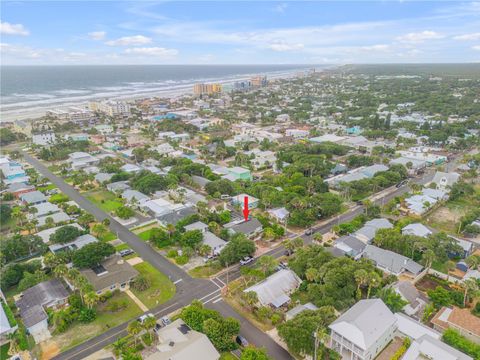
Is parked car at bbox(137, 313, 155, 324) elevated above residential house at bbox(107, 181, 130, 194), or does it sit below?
below

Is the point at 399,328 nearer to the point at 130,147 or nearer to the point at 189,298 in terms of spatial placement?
the point at 189,298

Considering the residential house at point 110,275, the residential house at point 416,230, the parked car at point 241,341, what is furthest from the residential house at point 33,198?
the residential house at point 416,230

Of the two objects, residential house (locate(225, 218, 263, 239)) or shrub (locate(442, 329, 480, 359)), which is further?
residential house (locate(225, 218, 263, 239))

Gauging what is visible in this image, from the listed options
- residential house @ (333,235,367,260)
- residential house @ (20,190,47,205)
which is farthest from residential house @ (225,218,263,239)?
residential house @ (20,190,47,205)

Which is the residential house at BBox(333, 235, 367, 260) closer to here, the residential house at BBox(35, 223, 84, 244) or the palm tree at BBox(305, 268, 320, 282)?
the palm tree at BBox(305, 268, 320, 282)

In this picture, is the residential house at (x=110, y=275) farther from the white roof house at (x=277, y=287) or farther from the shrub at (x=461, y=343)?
the shrub at (x=461, y=343)
